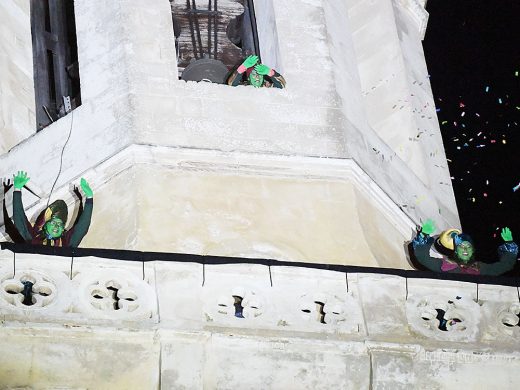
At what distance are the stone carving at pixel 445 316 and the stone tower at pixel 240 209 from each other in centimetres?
2

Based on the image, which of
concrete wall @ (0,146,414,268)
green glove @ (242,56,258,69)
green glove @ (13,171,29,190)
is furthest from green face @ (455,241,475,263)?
green glove @ (13,171,29,190)

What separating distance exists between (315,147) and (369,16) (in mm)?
3736

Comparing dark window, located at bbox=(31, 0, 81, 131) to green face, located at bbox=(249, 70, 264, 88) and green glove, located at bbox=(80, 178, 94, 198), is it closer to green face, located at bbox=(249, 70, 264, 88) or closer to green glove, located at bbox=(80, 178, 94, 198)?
green face, located at bbox=(249, 70, 264, 88)

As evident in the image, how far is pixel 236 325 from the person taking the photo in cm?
1812

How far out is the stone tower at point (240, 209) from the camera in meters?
17.9

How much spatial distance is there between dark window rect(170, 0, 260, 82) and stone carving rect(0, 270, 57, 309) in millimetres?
5814

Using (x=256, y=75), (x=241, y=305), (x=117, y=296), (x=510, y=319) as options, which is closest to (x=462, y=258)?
(x=510, y=319)

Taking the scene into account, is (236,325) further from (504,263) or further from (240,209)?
(504,263)

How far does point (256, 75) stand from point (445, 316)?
4.08 meters

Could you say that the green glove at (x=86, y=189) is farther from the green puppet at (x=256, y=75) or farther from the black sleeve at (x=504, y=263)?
the black sleeve at (x=504, y=263)

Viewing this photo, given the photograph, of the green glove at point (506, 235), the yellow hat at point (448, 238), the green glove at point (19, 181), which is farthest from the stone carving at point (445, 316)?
the green glove at point (19, 181)

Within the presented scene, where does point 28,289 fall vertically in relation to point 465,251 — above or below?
below

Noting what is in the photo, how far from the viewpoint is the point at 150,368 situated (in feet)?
58.5

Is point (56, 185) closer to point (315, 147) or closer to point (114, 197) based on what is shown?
point (114, 197)
